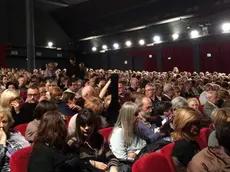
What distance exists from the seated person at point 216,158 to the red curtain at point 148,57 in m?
15.3

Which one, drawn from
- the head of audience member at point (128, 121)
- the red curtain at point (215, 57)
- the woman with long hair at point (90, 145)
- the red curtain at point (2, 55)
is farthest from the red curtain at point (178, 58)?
the woman with long hair at point (90, 145)

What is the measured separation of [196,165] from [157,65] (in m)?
15.9

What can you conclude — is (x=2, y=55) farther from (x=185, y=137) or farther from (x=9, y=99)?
(x=185, y=137)

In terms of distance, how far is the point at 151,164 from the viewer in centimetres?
249

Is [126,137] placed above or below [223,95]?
below

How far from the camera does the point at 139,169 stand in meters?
2.42

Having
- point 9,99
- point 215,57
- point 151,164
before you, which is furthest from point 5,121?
point 215,57

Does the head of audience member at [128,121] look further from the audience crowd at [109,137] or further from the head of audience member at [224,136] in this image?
the head of audience member at [224,136]

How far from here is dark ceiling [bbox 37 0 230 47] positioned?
1372 centimetres

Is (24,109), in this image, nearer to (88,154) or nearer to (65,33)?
(88,154)

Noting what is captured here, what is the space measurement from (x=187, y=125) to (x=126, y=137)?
2.30 feet

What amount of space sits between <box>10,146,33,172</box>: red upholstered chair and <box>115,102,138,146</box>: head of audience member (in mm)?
1153

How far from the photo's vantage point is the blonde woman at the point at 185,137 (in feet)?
9.50

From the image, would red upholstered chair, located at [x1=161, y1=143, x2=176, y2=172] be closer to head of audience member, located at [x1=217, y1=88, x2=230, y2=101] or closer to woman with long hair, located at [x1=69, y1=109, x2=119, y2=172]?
woman with long hair, located at [x1=69, y1=109, x2=119, y2=172]
